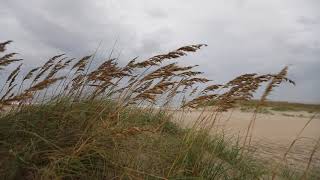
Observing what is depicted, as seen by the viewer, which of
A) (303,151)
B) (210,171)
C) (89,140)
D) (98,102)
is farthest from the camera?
(303,151)

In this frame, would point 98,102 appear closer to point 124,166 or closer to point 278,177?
point 124,166

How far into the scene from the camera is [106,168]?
135 inches

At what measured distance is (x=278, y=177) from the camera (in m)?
5.60

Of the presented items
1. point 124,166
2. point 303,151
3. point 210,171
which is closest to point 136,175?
point 124,166

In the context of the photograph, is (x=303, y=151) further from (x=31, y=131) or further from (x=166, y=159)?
(x=31, y=131)

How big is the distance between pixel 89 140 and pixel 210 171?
1195mm

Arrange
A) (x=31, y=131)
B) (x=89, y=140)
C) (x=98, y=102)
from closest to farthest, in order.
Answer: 1. (x=89, y=140)
2. (x=31, y=131)
3. (x=98, y=102)

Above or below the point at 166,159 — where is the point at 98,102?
above

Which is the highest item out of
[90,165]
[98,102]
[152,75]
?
[152,75]

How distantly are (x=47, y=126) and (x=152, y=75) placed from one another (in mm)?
940

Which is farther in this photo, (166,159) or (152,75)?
(166,159)

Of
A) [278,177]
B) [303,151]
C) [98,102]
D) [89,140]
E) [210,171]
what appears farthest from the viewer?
[303,151]

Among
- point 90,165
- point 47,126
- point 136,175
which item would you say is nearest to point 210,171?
point 136,175

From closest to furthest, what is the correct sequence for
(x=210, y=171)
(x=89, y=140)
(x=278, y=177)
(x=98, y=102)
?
(x=89, y=140) < (x=210, y=171) < (x=98, y=102) < (x=278, y=177)
